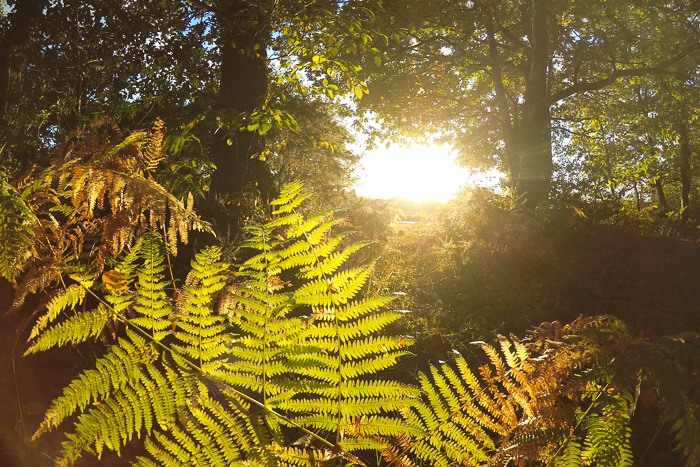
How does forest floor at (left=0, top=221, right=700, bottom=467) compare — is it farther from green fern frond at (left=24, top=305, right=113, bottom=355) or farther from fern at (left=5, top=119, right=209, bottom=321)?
green fern frond at (left=24, top=305, right=113, bottom=355)

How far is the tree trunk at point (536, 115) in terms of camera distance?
33.7 feet

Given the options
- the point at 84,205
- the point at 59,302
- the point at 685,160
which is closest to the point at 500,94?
the point at 685,160

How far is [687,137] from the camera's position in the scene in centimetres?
1495

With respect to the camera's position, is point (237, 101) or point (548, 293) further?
point (237, 101)

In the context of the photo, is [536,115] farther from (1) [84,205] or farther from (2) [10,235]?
(2) [10,235]

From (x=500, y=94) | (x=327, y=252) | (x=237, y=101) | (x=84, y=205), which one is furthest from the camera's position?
(x=500, y=94)

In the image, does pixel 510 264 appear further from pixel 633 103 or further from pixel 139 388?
pixel 633 103

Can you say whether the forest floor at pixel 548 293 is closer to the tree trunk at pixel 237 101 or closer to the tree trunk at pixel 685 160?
the tree trunk at pixel 237 101

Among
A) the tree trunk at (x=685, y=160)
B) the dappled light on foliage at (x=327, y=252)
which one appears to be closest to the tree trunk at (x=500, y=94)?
the dappled light on foliage at (x=327, y=252)

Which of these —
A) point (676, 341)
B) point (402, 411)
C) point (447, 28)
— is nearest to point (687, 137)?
point (447, 28)

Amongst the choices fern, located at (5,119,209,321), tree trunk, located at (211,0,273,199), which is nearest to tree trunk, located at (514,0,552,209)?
tree trunk, located at (211,0,273,199)

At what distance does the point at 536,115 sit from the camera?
1059 centimetres

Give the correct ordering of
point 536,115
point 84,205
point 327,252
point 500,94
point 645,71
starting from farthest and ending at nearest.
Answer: point 500,94, point 536,115, point 645,71, point 84,205, point 327,252

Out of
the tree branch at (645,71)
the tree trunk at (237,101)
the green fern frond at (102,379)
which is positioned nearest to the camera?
the green fern frond at (102,379)
